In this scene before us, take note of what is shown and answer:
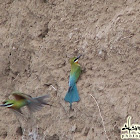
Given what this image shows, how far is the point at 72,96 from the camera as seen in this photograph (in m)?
2.77

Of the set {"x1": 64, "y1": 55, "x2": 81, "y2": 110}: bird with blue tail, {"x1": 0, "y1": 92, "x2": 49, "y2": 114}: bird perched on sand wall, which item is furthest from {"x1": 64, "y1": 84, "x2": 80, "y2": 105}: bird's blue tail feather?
{"x1": 0, "y1": 92, "x2": 49, "y2": 114}: bird perched on sand wall

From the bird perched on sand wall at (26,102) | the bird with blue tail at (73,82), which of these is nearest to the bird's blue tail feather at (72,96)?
the bird with blue tail at (73,82)

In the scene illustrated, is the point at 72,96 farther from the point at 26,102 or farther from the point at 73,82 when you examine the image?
the point at 26,102

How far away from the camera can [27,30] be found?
332 centimetres

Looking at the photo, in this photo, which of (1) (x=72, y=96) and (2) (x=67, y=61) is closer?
(1) (x=72, y=96)

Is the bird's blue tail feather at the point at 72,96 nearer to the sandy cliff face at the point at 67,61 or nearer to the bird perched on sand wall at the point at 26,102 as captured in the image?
the sandy cliff face at the point at 67,61

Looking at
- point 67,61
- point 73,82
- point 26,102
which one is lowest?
point 26,102

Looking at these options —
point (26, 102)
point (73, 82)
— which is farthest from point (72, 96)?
point (26, 102)

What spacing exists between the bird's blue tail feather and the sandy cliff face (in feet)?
0.14

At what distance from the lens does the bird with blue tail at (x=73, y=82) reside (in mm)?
2770

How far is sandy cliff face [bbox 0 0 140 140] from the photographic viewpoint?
2.56 m

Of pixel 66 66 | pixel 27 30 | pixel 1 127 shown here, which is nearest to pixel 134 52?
pixel 66 66

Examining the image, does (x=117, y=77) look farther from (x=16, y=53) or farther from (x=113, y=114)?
(x=16, y=53)

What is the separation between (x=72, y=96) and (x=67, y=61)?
316 millimetres
